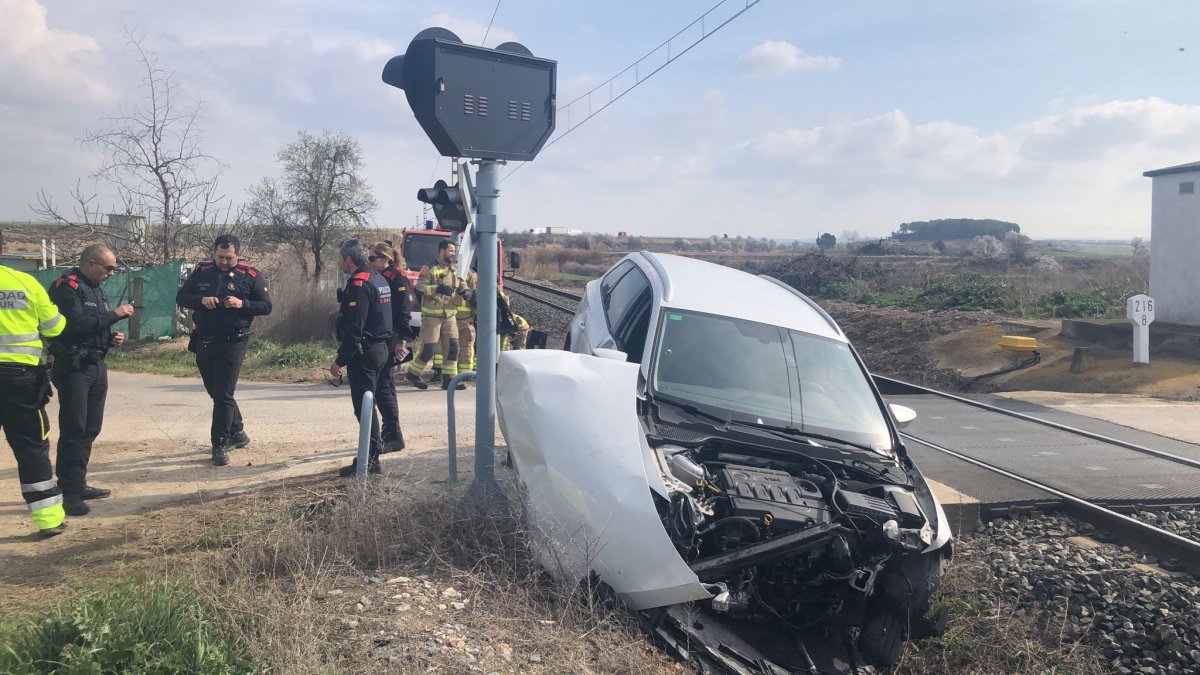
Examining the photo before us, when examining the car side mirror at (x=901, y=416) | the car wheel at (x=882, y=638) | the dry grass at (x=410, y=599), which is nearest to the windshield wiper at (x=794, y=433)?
the car side mirror at (x=901, y=416)

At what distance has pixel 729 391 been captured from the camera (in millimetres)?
→ 5227

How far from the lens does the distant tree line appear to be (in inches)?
3364

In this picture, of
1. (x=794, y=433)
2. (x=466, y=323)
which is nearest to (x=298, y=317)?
(x=466, y=323)

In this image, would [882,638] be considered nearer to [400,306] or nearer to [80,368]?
[400,306]

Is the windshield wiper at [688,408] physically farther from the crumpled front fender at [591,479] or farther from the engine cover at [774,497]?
the crumpled front fender at [591,479]

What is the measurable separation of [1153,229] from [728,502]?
14.9 m

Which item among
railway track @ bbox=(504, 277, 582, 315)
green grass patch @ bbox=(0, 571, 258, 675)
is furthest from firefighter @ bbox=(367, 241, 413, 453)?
railway track @ bbox=(504, 277, 582, 315)

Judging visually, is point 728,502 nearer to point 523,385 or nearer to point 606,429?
point 606,429

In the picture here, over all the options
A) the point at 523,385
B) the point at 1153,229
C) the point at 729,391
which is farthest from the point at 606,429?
the point at 1153,229

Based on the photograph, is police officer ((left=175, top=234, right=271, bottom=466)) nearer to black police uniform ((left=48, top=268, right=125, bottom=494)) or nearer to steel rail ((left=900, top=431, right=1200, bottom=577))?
black police uniform ((left=48, top=268, right=125, bottom=494))

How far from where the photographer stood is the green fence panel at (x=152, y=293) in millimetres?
14672

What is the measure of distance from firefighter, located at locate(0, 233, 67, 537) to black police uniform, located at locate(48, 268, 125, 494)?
0.97 feet

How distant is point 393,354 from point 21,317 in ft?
8.39

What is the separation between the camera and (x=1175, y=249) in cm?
1503
